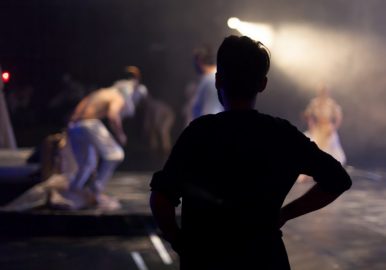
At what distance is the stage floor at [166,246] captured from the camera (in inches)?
234

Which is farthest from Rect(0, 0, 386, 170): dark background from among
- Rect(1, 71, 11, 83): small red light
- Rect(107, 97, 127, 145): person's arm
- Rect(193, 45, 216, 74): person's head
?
Rect(1, 71, 11, 83): small red light

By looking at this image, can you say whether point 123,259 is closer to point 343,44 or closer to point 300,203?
point 300,203

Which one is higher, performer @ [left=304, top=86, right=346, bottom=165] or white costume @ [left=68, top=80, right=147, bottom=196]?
white costume @ [left=68, top=80, right=147, bottom=196]

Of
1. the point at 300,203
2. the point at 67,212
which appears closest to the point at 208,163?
the point at 300,203

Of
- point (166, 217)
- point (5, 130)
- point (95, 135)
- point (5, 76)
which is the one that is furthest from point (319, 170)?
point (5, 130)

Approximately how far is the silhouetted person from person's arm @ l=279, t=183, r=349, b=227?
65 millimetres

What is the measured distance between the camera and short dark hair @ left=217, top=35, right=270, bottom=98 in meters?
2.16

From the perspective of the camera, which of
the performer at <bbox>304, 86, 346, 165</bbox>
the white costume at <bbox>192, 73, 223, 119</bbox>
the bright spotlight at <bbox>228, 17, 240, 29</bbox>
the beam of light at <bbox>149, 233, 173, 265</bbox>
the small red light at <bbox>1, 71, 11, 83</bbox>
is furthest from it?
the bright spotlight at <bbox>228, 17, 240, 29</bbox>

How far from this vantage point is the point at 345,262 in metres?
5.83

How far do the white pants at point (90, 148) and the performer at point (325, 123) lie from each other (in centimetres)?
516

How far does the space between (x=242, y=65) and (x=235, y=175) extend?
0.34m

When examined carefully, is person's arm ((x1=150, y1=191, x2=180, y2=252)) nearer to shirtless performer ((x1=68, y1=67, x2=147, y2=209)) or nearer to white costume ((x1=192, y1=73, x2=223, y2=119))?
white costume ((x1=192, y1=73, x2=223, y2=119))

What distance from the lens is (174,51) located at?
17.0 meters

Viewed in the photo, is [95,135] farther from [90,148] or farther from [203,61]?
[203,61]
